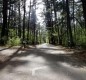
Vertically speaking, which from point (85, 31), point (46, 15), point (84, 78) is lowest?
point (84, 78)

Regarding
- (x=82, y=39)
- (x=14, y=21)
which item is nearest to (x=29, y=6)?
(x=14, y=21)

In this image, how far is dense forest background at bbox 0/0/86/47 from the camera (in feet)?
98.3

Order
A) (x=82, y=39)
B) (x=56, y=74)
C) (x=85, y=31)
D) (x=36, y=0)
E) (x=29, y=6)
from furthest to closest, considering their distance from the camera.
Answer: (x=36, y=0), (x=29, y=6), (x=82, y=39), (x=85, y=31), (x=56, y=74)

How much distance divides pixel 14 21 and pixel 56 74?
49597 millimetres

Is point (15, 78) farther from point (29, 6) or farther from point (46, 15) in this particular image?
point (46, 15)

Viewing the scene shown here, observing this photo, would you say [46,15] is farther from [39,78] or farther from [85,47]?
[39,78]

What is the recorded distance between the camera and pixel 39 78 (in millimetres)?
7891

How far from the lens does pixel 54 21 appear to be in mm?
57719

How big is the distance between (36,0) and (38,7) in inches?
138

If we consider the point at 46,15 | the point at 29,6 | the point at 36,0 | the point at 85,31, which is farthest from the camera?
the point at 46,15

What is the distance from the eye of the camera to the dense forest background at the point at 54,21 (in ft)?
98.3

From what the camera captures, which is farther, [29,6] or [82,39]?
[29,6]

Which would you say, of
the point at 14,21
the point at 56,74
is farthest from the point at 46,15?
the point at 56,74

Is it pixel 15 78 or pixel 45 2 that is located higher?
pixel 45 2
